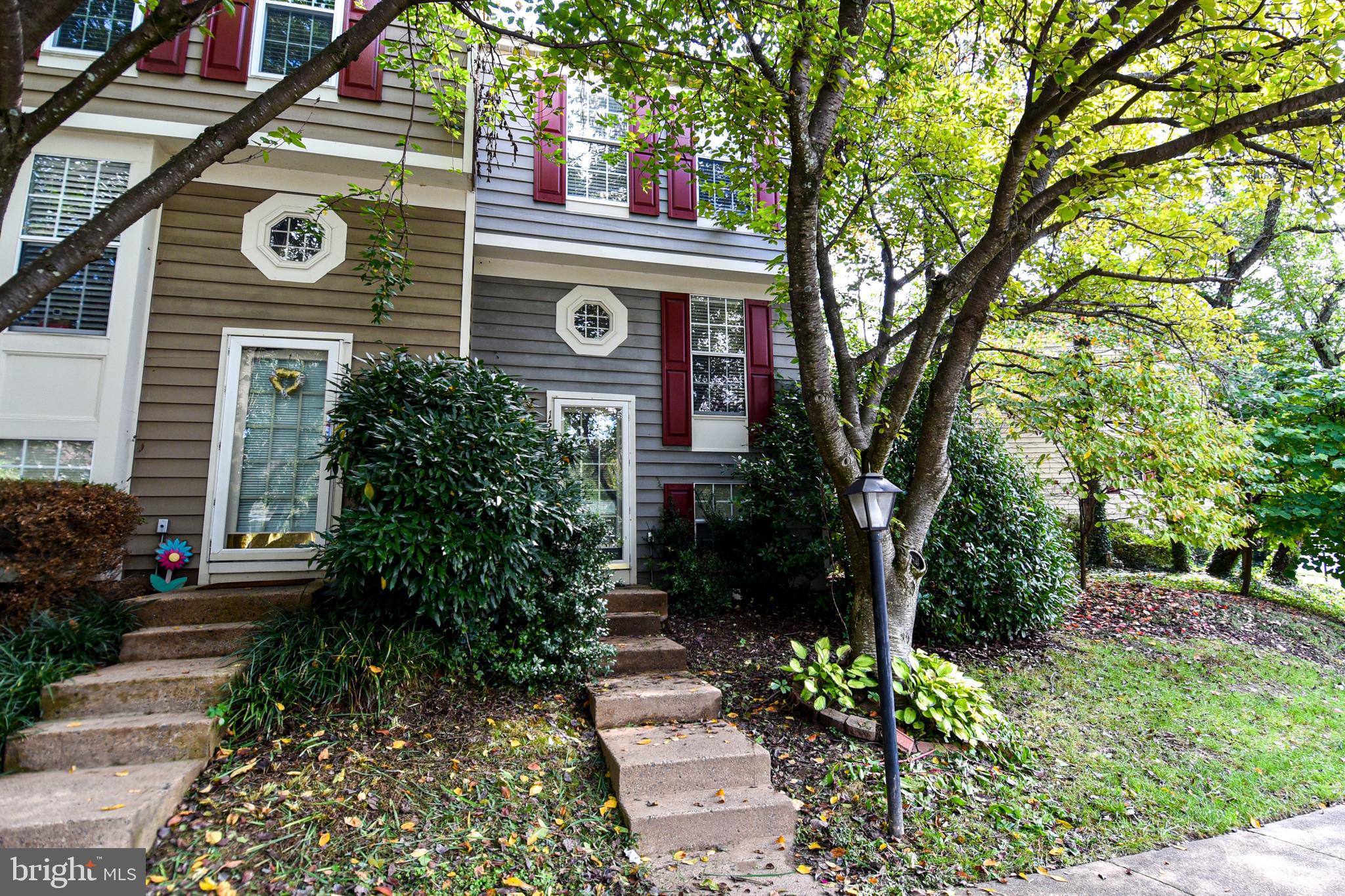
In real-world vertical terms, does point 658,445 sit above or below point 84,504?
above

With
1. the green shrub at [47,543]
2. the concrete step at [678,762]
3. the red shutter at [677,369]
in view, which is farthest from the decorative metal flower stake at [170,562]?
the red shutter at [677,369]

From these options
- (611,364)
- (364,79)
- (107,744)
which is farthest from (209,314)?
(611,364)

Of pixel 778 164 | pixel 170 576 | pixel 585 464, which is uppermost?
pixel 778 164

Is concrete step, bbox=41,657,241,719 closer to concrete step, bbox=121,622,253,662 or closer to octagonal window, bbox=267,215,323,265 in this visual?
concrete step, bbox=121,622,253,662

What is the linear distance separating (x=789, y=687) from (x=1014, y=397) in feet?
15.1

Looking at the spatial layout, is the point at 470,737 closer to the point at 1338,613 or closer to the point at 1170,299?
the point at 1170,299

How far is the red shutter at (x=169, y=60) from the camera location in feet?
17.4

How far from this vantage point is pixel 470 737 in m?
3.74

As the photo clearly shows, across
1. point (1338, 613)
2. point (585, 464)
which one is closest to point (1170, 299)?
point (1338, 613)

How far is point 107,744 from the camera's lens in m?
3.31

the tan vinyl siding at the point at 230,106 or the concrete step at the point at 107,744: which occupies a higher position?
the tan vinyl siding at the point at 230,106

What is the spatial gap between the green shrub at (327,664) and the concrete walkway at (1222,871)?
10.5ft

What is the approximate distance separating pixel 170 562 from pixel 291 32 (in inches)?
183

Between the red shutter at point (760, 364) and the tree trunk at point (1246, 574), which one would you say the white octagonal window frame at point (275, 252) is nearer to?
the red shutter at point (760, 364)
